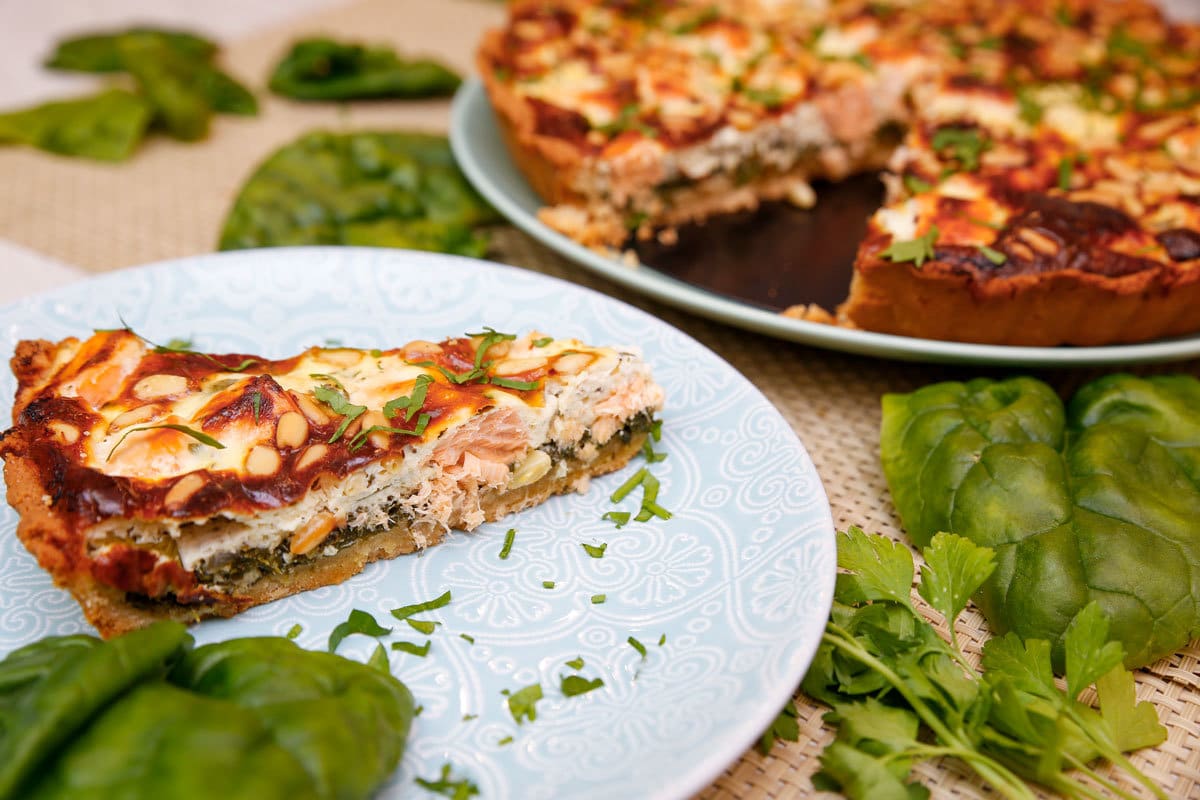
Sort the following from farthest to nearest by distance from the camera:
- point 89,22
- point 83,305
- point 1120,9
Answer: point 89,22, point 1120,9, point 83,305

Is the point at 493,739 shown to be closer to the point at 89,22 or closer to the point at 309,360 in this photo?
the point at 309,360

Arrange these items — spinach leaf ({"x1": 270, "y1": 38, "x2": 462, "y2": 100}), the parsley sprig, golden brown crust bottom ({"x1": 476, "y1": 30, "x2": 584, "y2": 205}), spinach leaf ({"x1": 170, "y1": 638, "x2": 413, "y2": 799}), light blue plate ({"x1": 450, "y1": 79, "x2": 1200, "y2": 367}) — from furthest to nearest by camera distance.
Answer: spinach leaf ({"x1": 270, "y1": 38, "x2": 462, "y2": 100}), golden brown crust bottom ({"x1": 476, "y1": 30, "x2": 584, "y2": 205}), light blue plate ({"x1": 450, "y1": 79, "x2": 1200, "y2": 367}), the parsley sprig, spinach leaf ({"x1": 170, "y1": 638, "x2": 413, "y2": 799})

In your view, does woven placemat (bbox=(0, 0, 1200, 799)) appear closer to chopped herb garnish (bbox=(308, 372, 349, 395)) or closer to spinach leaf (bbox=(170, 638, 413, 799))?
spinach leaf (bbox=(170, 638, 413, 799))

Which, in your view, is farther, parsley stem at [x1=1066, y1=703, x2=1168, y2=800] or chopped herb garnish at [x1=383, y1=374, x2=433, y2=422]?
chopped herb garnish at [x1=383, y1=374, x2=433, y2=422]

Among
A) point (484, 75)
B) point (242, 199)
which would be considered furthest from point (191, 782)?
point (484, 75)

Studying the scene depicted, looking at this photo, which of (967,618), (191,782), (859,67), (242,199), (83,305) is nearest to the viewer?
(191,782)

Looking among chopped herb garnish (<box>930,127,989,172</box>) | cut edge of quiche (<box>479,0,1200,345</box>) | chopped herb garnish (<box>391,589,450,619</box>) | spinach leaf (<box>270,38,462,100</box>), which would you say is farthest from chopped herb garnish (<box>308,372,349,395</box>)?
spinach leaf (<box>270,38,462,100</box>)

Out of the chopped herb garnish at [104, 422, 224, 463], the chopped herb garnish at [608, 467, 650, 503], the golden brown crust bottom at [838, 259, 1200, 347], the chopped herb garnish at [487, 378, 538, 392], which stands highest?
the golden brown crust bottom at [838, 259, 1200, 347]
